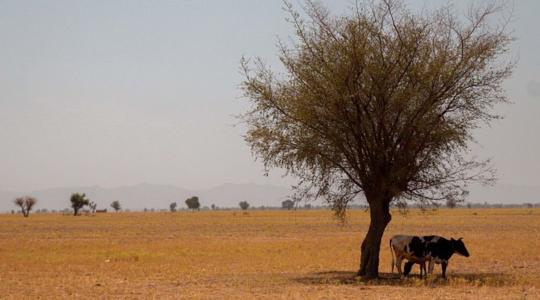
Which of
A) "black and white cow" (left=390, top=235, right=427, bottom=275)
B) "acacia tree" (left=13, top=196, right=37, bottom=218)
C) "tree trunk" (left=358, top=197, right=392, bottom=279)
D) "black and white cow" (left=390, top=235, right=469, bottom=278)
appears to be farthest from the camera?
"acacia tree" (left=13, top=196, right=37, bottom=218)

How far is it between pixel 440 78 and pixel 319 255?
17.2m

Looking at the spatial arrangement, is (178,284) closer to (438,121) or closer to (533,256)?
(438,121)

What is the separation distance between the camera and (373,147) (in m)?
25.8

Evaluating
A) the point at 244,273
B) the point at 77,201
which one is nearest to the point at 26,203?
the point at 77,201

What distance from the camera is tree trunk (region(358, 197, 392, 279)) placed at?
26.5m

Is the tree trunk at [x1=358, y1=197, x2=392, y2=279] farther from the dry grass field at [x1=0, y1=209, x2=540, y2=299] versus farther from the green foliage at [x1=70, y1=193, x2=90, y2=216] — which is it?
the green foliage at [x1=70, y1=193, x2=90, y2=216]

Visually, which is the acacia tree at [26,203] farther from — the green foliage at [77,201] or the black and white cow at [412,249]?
the black and white cow at [412,249]

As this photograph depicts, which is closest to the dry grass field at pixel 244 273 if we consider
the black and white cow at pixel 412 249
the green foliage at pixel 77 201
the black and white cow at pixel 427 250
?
the black and white cow at pixel 427 250

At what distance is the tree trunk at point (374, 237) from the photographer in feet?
86.8

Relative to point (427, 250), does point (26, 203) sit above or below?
above

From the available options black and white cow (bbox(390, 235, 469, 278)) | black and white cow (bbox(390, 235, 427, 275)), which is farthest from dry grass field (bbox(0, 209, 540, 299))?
black and white cow (bbox(390, 235, 427, 275))

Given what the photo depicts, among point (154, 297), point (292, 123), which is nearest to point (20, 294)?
point (154, 297)

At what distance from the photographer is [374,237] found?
26812mm

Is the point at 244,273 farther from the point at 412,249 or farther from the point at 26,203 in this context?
the point at 26,203
